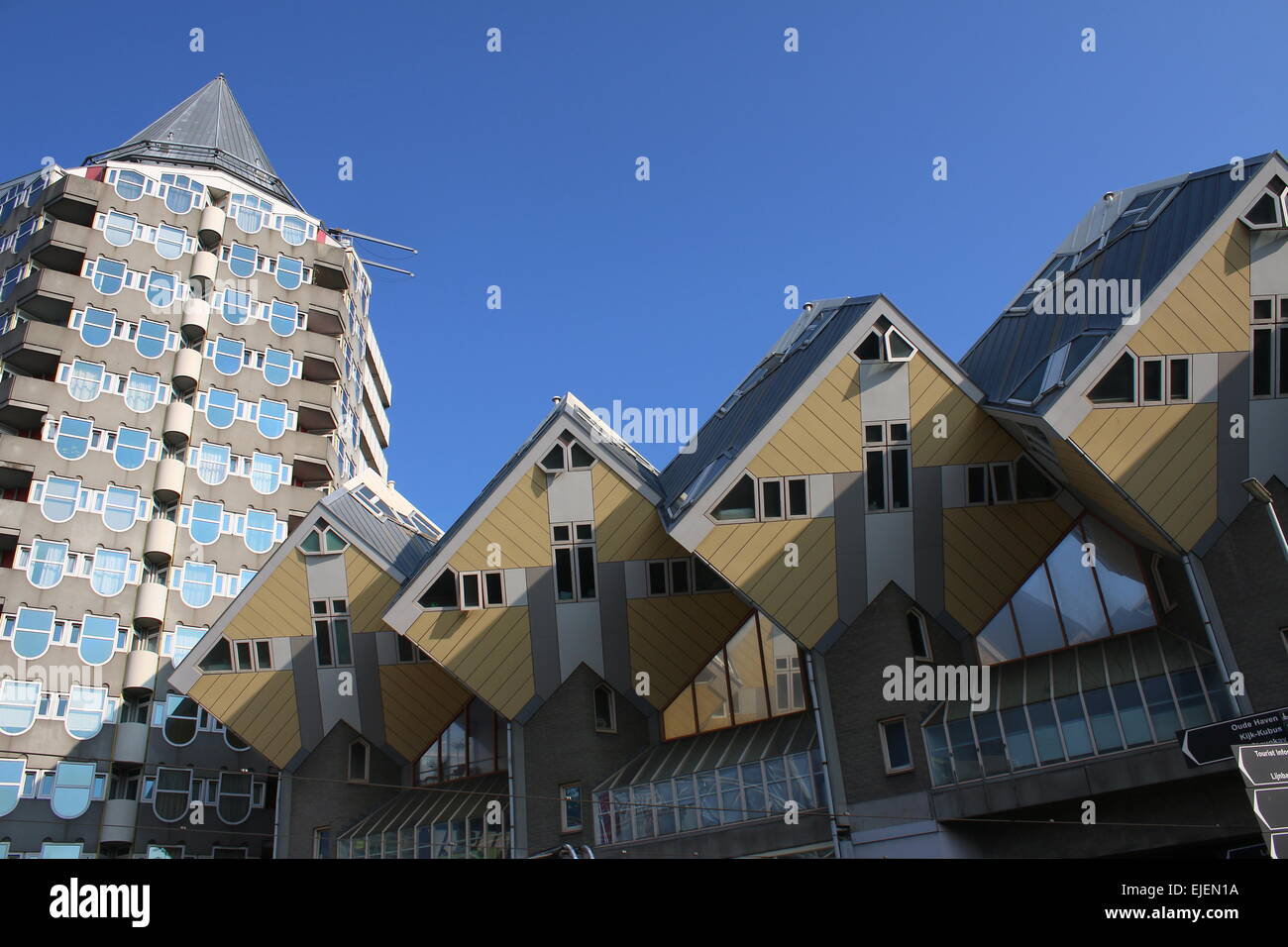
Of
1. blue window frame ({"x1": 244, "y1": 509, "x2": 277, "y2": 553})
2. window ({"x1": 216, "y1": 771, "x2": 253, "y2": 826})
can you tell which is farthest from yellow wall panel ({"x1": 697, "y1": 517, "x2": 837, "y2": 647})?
blue window frame ({"x1": 244, "y1": 509, "x2": 277, "y2": 553})

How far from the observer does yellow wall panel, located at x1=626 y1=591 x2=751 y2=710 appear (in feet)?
113

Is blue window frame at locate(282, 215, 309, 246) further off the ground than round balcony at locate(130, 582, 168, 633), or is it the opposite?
blue window frame at locate(282, 215, 309, 246)

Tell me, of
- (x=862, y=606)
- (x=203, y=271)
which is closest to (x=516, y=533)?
(x=862, y=606)

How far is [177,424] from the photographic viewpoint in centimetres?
5338

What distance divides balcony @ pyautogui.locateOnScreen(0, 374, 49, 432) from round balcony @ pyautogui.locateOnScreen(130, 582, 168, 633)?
10.2 metres

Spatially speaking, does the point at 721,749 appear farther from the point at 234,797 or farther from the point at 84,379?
the point at 84,379

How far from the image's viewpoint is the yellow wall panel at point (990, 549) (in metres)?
30.1

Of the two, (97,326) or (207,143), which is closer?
(97,326)

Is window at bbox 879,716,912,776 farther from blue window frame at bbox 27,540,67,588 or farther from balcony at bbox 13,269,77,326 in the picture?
balcony at bbox 13,269,77,326

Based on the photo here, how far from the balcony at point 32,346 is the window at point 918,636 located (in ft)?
146

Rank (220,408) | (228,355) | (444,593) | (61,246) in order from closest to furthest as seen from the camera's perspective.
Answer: (444,593)
(61,246)
(220,408)
(228,355)

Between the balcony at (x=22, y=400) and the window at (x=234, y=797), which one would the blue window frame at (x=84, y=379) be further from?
the window at (x=234, y=797)

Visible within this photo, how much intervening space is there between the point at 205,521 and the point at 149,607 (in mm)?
5211
